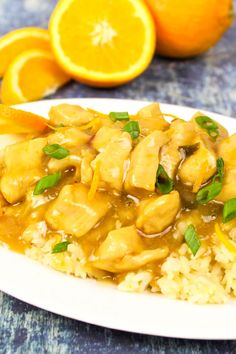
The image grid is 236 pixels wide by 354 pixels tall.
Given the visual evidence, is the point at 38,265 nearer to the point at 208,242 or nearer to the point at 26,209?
the point at 26,209

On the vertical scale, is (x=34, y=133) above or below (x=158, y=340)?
above

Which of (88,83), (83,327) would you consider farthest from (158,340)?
(88,83)

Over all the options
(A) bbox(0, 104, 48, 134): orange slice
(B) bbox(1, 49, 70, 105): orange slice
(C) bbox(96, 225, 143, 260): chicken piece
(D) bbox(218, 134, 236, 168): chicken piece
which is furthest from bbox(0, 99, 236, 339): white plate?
(B) bbox(1, 49, 70, 105): orange slice

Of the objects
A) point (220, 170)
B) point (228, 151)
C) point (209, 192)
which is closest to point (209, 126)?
point (228, 151)

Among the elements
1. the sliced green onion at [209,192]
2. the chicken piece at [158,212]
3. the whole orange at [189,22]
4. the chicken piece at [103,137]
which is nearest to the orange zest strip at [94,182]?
the chicken piece at [103,137]

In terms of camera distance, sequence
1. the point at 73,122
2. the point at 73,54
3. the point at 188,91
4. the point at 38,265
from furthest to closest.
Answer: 1. the point at 188,91
2. the point at 73,54
3. the point at 73,122
4. the point at 38,265

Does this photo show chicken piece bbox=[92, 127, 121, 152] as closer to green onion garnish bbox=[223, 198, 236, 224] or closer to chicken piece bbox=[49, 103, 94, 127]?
chicken piece bbox=[49, 103, 94, 127]

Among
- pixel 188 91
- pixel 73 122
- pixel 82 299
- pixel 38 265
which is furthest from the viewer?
pixel 188 91
